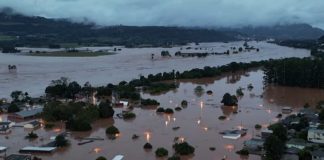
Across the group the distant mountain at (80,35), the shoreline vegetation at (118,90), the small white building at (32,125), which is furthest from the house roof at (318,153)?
the distant mountain at (80,35)

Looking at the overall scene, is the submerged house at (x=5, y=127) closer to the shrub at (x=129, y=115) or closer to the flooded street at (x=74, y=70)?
the shrub at (x=129, y=115)

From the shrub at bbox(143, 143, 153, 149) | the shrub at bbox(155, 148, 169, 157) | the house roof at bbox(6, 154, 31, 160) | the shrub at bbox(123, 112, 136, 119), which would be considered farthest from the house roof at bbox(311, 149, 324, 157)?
the shrub at bbox(123, 112, 136, 119)

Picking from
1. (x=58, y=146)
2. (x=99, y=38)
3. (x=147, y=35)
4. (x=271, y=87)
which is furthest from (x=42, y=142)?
(x=147, y=35)

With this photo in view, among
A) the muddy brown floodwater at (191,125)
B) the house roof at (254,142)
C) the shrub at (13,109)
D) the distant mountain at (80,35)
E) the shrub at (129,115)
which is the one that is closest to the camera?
the house roof at (254,142)

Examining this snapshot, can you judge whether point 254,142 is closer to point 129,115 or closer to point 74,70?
point 129,115

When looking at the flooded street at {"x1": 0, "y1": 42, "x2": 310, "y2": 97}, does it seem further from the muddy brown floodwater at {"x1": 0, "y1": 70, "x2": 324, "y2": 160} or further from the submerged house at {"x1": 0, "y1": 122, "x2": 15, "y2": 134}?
the submerged house at {"x1": 0, "y1": 122, "x2": 15, "y2": 134}

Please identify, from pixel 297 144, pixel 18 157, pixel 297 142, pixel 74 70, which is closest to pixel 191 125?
pixel 297 142
